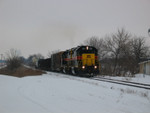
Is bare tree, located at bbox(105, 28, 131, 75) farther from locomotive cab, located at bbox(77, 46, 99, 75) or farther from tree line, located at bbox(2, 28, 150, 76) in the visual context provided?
locomotive cab, located at bbox(77, 46, 99, 75)

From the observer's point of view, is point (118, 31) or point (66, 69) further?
point (118, 31)

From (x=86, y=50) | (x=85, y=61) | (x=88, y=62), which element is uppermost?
(x=86, y=50)

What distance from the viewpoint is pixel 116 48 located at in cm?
4069

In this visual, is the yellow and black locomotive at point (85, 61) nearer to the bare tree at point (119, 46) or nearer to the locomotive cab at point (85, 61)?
the locomotive cab at point (85, 61)

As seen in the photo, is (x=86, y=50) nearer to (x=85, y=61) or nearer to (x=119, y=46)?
(x=85, y=61)

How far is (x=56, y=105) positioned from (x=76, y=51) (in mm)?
13513

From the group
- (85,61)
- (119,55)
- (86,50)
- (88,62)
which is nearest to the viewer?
(85,61)

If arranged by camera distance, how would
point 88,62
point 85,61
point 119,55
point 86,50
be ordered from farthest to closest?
point 119,55, point 86,50, point 88,62, point 85,61

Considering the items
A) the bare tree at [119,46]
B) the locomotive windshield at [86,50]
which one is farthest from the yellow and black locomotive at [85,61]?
the bare tree at [119,46]

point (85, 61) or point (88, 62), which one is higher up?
point (85, 61)

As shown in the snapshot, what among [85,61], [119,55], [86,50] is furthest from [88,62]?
[119,55]

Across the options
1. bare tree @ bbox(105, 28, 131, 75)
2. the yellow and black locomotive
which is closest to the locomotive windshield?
the yellow and black locomotive

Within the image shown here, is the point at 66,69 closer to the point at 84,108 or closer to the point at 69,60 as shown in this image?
the point at 69,60

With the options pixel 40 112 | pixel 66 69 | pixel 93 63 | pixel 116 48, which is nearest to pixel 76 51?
pixel 93 63
